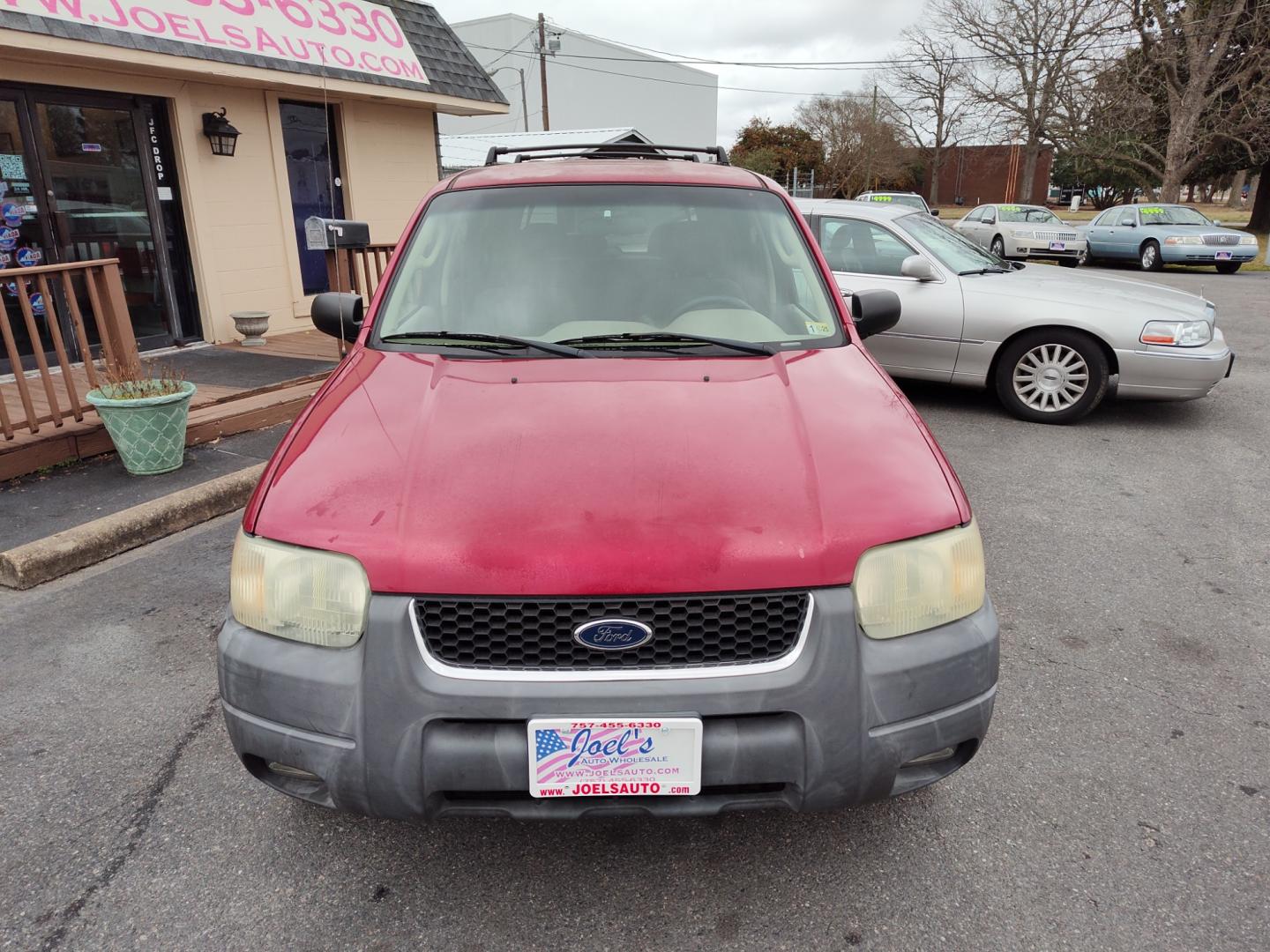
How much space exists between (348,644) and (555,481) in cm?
58

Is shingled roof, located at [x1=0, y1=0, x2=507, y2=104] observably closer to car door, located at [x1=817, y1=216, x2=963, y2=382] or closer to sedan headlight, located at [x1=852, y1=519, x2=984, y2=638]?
car door, located at [x1=817, y1=216, x2=963, y2=382]

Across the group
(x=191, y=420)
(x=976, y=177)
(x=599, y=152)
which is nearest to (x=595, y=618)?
(x=599, y=152)

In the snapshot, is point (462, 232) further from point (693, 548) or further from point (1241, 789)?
point (1241, 789)

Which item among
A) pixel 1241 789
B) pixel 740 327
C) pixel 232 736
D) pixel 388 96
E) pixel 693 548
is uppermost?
pixel 388 96

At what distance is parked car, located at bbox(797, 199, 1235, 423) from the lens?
6.16m

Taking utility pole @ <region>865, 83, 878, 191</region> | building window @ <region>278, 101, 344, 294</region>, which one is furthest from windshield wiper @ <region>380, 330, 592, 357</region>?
utility pole @ <region>865, 83, 878, 191</region>

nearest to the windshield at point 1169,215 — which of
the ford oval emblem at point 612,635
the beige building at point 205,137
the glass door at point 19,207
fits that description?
the beige building at point 205,137

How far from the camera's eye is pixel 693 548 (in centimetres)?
182

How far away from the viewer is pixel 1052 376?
21.2ft

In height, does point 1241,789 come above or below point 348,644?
below

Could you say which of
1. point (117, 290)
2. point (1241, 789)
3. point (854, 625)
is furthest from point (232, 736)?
point (117, 290)

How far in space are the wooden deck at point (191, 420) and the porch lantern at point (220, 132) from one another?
2269 millimetres

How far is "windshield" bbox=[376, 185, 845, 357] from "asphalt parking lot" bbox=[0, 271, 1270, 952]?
57.4 inches

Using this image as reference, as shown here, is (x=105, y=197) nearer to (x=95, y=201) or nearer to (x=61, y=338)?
(x=95, y=201)
